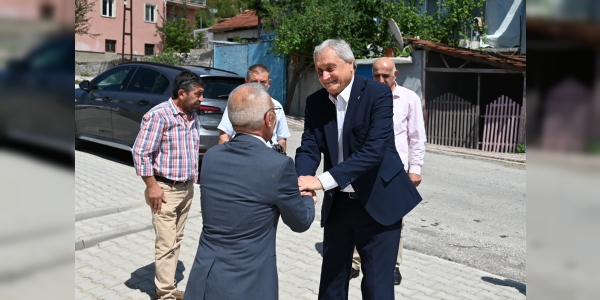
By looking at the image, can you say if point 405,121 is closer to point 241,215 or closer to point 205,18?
point 241,215

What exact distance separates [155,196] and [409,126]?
233 cm

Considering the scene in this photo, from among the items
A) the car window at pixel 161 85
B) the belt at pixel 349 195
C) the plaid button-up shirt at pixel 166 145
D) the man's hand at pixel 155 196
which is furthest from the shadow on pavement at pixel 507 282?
the car window at pixel 161 85

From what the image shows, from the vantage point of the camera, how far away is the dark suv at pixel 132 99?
31.3 feet

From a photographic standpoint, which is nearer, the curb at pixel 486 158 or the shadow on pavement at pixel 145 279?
the shadow on pavement at pixel 145 279

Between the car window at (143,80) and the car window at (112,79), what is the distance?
356mm

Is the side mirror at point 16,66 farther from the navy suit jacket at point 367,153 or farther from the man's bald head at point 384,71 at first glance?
the man's bald head at point 384,71

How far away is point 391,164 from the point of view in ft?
12.3

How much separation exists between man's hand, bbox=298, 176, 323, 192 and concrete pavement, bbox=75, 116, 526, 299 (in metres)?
1.89

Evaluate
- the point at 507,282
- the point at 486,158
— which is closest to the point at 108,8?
the point at 486,158

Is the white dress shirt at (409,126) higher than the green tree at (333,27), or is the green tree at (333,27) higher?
the green tree at (333,27)

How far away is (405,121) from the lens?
207 inches

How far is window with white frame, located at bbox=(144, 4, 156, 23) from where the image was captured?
48125mm

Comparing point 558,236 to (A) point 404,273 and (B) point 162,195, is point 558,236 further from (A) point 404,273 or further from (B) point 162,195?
(A) point 404,273

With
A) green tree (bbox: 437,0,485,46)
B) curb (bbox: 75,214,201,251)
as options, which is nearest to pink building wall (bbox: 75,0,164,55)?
green tree (bbox: 437,0,485,46)
